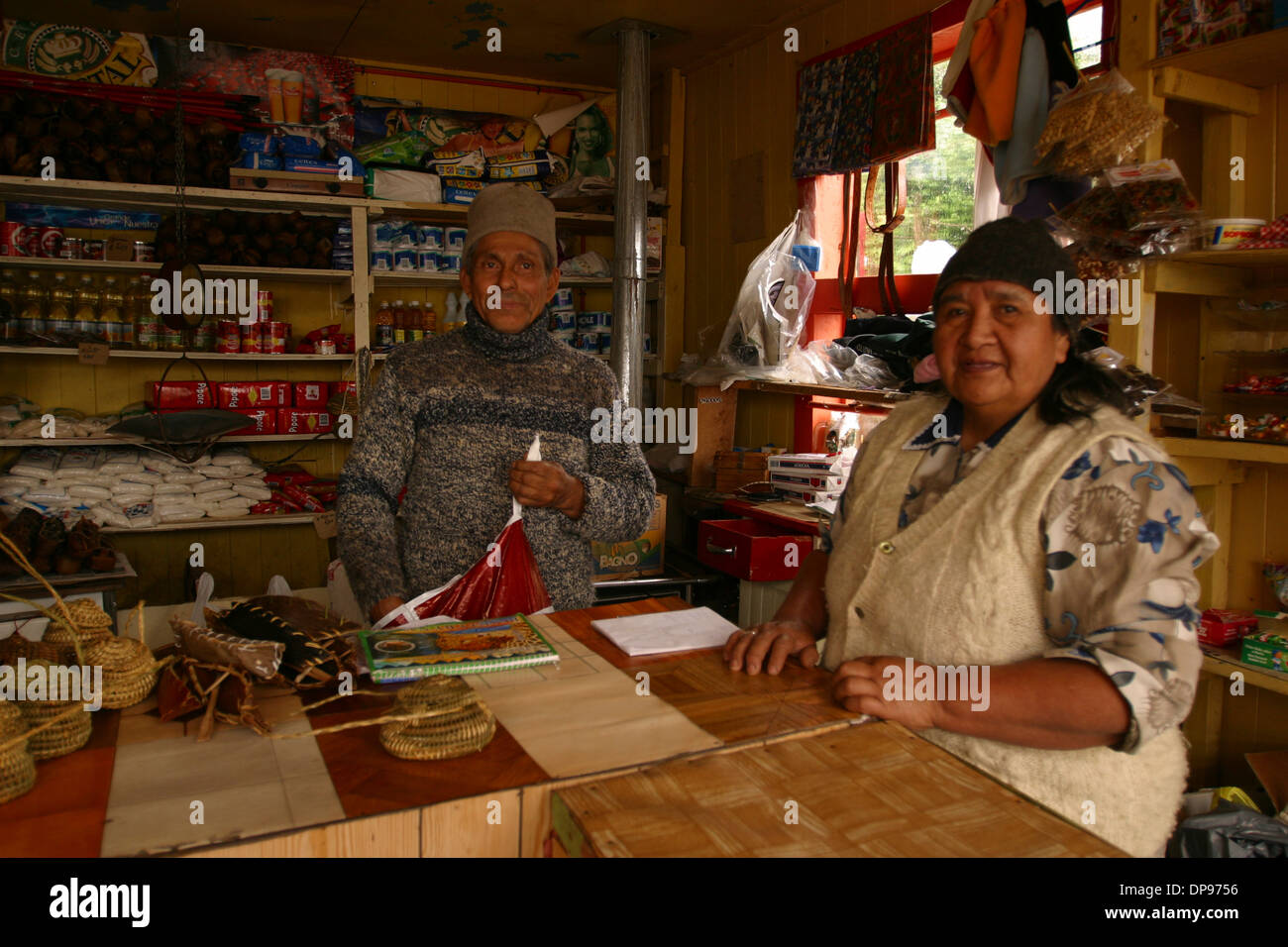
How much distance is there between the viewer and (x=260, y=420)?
4457 mm

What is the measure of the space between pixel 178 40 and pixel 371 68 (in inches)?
37.7

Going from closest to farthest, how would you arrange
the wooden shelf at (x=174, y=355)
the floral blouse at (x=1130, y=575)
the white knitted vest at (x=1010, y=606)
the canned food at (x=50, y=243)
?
the floral blouse at (x=1130, y=575) < the white knitted vest at (x=1010, y=606) < the wooden shelf at (x=174, y=355) < the canned food at (x=50, y=243)

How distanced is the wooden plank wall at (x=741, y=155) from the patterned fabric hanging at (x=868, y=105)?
0.12m

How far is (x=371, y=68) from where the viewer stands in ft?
16.3

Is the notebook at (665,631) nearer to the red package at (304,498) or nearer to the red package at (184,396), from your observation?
the red package at (304,498)

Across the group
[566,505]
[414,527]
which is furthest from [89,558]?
[566,505]

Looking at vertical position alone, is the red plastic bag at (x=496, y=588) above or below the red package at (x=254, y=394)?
below

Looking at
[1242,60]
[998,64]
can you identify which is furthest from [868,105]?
[1242,60]

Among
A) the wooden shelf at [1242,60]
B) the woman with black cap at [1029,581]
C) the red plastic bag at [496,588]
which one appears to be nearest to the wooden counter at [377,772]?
the woman with black cap at [1029,581]

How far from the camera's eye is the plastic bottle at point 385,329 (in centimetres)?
463

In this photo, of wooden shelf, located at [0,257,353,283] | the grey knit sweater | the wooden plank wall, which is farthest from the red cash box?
wooden shelf, located at [0,257,353,283]

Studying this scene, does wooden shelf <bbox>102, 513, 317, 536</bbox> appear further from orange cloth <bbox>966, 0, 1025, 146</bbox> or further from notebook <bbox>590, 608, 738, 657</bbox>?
orange cloth <bbox>966, 0, 1025, 146</bbox>

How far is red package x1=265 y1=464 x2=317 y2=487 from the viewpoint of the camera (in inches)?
175
